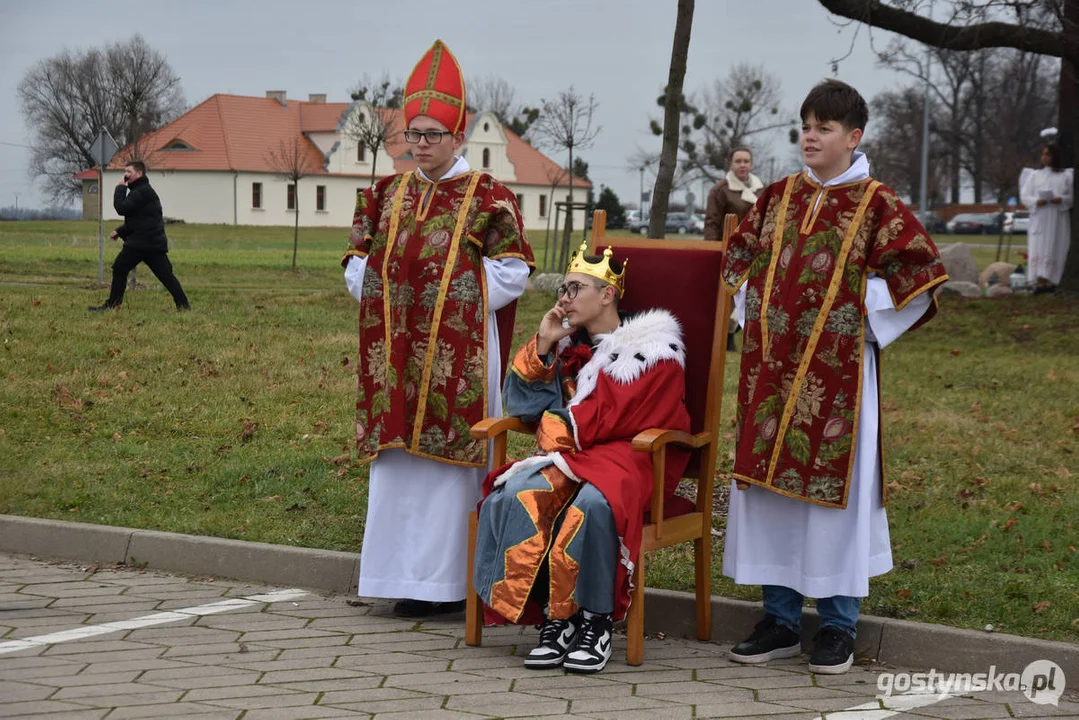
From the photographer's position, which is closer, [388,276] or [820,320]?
[820,320]

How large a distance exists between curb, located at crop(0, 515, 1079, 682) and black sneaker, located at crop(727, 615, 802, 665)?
18 cm

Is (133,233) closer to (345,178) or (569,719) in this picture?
(569,719)

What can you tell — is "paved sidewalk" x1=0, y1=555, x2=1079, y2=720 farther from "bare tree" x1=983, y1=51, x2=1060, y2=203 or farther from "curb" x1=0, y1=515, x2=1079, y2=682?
"bare tree" x1=983, y1=51, x2=1060, y2=203

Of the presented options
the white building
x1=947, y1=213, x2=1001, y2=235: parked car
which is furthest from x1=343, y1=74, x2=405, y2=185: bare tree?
x1=947, y1=213, x2=1001, y2=235: parked car

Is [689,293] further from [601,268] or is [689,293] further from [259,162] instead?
[259,162]

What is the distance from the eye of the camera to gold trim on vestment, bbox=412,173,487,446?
5703 mm

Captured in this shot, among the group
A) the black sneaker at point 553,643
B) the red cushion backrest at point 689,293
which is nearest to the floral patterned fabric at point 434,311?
the red cushion backrest at point 689,293

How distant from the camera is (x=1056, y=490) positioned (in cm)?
731

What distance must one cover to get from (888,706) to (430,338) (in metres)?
2.34

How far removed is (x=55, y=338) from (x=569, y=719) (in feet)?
30.8

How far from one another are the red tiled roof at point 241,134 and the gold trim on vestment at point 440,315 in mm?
61406

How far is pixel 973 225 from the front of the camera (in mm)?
62500

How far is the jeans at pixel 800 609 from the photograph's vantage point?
5.07 meters

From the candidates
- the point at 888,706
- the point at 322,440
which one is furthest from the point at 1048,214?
the point at 888,706
